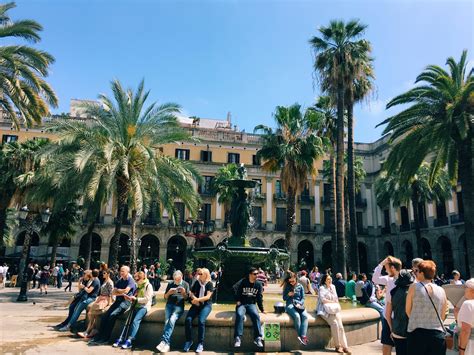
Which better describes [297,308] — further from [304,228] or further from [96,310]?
[304,228]

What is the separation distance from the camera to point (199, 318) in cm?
752

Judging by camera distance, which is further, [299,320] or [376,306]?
[376,306]

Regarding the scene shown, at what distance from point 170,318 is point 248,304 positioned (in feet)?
5.07

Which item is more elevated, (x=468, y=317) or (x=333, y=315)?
(x=468, y=317)

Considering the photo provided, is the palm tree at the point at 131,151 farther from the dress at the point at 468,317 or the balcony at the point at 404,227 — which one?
the balcony at the point at 404,227

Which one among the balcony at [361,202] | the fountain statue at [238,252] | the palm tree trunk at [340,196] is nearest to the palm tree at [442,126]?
the palm tree trunk at [340,196]

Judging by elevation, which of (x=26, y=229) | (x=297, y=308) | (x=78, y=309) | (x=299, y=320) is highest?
(x=26, y=229)

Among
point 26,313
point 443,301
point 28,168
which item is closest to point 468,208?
point 443,301

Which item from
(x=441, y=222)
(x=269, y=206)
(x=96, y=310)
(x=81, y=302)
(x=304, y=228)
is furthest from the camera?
(x=304, y=228)

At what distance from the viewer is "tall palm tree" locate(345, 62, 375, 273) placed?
23.1 metres

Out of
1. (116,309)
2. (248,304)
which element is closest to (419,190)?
(248,304)

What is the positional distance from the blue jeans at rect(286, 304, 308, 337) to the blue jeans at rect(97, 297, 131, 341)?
349 centimetres

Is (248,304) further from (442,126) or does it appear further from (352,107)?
(352,107)

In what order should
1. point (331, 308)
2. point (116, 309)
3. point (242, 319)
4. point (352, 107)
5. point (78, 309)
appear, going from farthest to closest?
point (352, 107) → point (78, 309) → point (116, 309) → point (331, 308) → point (242, 319)
